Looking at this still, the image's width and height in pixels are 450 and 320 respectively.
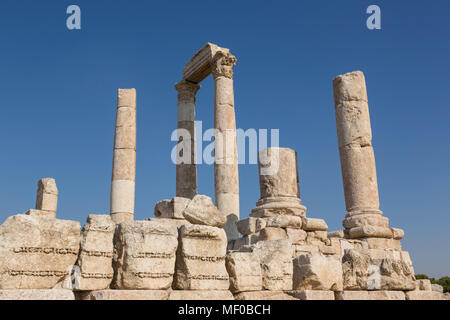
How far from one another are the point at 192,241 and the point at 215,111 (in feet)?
40.9

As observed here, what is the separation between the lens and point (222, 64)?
712 inches

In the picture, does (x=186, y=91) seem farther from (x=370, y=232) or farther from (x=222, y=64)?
(x=370, y=232)

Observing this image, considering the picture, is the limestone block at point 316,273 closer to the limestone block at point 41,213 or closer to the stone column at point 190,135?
the stone column at point 190,135

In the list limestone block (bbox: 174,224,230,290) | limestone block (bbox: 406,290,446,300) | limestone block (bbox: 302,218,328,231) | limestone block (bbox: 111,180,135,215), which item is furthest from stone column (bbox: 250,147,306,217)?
limestone block (bbox: 174,224,230,290)

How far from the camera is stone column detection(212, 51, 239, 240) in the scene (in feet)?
53.5

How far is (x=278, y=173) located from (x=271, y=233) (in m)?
2.67

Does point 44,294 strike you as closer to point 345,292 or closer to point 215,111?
point 345,292

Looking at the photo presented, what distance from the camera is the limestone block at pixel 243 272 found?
5.90 meters

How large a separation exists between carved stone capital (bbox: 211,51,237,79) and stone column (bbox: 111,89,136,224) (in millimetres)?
3743

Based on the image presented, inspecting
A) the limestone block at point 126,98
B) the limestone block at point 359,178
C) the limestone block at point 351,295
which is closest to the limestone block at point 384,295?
the limestone block at point 351,295

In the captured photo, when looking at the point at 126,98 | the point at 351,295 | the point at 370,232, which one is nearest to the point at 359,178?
the point at 370,232

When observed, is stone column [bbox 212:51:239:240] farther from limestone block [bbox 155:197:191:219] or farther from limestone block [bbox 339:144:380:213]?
limestone block [bbox 339:144:380:213]

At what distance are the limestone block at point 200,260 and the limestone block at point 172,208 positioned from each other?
7584 mm
